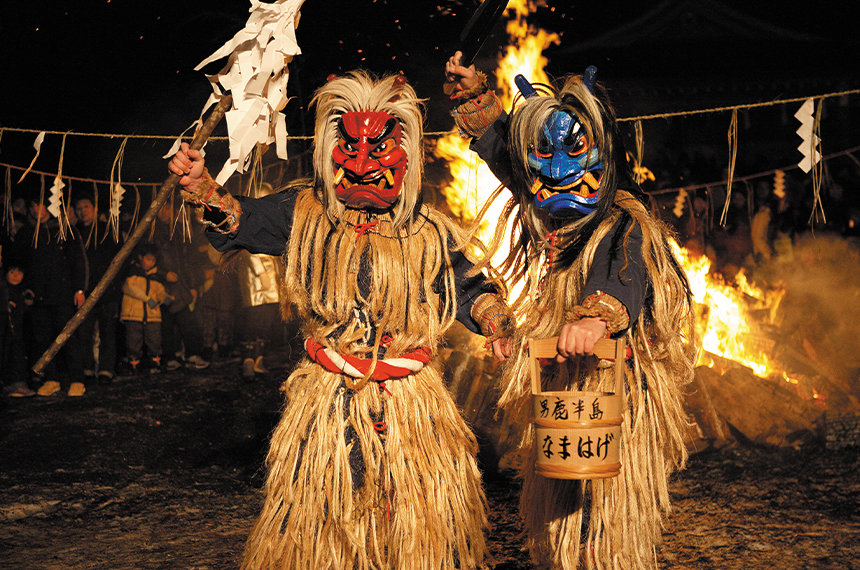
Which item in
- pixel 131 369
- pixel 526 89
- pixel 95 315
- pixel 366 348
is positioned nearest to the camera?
pixel 366 348

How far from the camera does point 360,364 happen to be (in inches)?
107

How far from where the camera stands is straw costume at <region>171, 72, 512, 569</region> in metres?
2.62

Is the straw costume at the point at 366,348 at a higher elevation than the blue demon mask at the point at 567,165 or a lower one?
lower

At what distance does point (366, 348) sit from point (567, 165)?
99 centimetres

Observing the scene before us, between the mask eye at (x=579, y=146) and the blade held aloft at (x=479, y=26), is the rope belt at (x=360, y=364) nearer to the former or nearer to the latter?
the mask eye at (x=579, y=146)

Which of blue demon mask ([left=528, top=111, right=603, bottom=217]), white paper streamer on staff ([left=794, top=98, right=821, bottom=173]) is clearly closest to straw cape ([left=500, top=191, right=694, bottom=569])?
blue demon mask ([left=528, top=111, right=603, bottom=217])

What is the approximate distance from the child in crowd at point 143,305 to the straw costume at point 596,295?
6.15 metres

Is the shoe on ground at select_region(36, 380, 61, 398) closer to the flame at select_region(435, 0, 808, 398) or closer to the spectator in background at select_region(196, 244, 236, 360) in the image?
the spectator in background at select_region(196, 244, 236, 360)

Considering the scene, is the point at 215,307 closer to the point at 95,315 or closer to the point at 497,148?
the point at 95,315

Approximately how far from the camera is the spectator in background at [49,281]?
23.6ft

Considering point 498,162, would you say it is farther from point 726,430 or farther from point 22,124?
point 22,124

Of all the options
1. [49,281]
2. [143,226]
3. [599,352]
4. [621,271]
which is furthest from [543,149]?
[49,281]

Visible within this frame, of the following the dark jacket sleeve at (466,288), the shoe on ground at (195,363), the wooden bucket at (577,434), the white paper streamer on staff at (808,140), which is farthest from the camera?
the shoe on ground at (195,363)

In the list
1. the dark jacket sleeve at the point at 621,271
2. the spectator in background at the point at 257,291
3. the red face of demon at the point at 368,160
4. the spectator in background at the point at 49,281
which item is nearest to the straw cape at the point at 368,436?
the red face of demon at the point at 368,160
